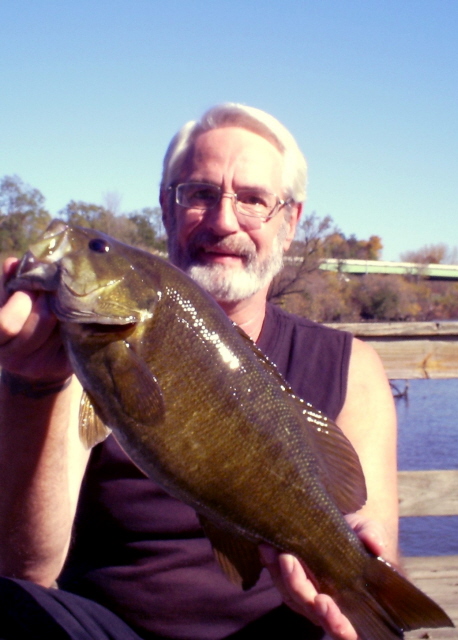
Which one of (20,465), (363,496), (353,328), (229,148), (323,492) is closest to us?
(323,492)

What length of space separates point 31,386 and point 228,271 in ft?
3.99

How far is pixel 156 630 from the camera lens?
2297 millimetres

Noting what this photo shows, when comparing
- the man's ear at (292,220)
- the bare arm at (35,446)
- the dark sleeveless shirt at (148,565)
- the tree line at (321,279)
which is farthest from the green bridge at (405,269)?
the bare arm at (35,446)

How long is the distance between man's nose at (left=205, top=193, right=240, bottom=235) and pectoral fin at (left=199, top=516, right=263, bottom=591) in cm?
147

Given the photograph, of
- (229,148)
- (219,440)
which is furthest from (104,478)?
(229,148)

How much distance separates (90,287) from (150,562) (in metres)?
1.12

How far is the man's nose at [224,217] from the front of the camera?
2936mm

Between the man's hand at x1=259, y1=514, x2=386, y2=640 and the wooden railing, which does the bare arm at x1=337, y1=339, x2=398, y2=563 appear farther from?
the wooden railing

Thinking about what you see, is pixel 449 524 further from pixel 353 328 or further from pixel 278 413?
pixel 278 413

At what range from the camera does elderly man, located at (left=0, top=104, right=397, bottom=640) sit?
1.93 metres

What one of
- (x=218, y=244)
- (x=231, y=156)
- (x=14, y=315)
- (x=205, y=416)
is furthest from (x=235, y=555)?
(x=231, y=156)

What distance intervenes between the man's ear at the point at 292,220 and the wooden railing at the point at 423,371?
70 centimetres

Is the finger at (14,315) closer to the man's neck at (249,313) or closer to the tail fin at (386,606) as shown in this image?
the tail fin at (386,606)

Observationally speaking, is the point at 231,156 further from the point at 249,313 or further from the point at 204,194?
the point at 249,313
